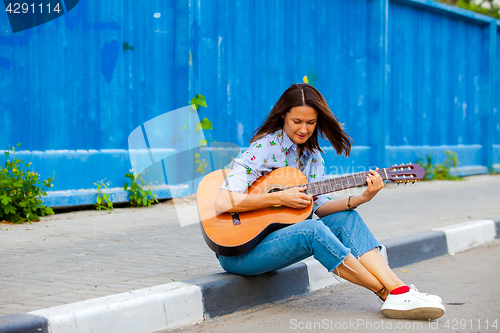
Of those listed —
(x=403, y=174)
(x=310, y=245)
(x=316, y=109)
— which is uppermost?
(x=316, y=109)

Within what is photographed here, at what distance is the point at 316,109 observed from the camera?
10.5 feet

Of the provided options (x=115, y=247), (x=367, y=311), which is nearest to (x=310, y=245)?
(x=367, y=311)

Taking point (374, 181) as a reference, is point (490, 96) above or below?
above

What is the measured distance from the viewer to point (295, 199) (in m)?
3.02

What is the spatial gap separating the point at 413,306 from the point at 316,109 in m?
1.22

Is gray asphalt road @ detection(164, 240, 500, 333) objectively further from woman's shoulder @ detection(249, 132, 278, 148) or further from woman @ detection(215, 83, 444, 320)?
woman's shoulder @ detection(249, 132, 278, 148)

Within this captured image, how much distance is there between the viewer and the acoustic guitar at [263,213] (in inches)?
116

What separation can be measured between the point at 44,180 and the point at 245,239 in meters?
3.25

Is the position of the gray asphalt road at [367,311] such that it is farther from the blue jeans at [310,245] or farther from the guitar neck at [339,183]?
the guitar neck at [339,183]

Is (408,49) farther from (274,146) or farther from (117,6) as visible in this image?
(274,146)

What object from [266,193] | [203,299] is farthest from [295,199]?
[203,299]

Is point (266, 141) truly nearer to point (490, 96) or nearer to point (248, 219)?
point (248, 219)

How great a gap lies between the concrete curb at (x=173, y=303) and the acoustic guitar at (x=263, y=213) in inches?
11.0

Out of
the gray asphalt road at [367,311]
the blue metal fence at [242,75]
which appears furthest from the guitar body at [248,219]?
the blue metal fence at [242,75]
